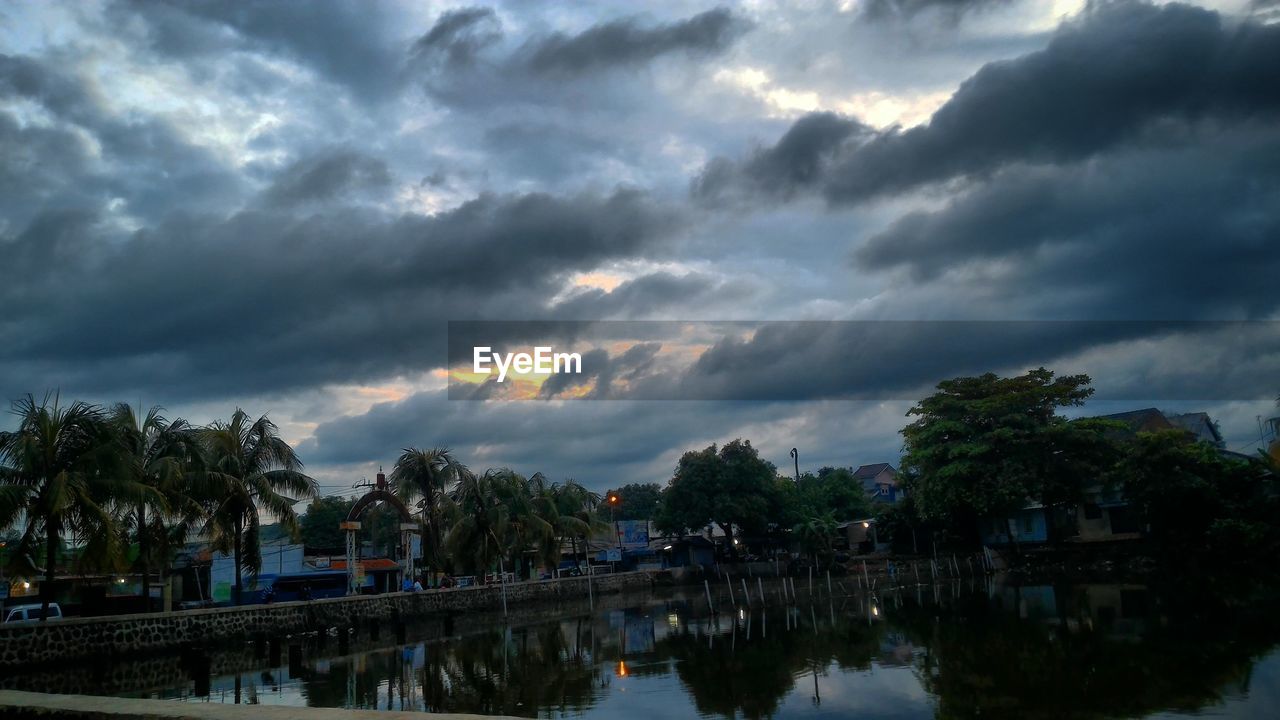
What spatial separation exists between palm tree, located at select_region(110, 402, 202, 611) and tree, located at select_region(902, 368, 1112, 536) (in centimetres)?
3681

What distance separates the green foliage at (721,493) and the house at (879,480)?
38.8 meters

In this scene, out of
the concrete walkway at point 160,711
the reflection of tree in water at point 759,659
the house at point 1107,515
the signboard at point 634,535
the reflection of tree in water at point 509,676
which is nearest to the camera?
the concrete walkway at point 160,711

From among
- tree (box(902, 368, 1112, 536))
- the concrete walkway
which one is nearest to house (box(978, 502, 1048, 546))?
tree (box(902, 368, 1112, 536))

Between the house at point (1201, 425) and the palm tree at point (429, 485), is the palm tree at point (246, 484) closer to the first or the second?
the palm tree at point (429, 485)

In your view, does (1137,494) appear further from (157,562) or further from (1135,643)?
(157,562)

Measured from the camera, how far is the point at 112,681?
19422mm

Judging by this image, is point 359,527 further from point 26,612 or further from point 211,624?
point 26,612

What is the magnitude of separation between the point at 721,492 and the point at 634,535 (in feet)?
41.2

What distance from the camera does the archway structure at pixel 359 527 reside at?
39.1 m

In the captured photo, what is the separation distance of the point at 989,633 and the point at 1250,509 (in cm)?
2766

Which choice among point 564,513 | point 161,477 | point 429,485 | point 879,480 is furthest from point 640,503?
point 161,477

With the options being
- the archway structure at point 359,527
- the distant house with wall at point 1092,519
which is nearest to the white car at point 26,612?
the archway structure at point 359,527

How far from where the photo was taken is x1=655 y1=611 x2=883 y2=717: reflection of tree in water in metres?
15.0

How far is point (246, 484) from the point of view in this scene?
3152cm
